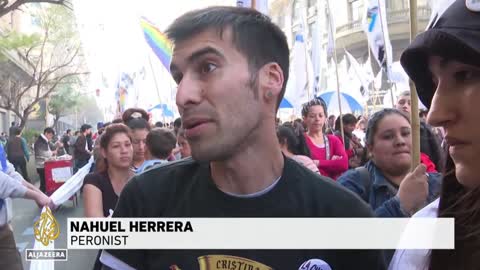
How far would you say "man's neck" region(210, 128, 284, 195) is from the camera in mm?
1421

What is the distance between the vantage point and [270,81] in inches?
57.6

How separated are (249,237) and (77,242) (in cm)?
68

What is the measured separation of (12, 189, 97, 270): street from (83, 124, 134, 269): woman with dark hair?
583mm

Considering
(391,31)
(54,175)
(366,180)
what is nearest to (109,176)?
(366,180)

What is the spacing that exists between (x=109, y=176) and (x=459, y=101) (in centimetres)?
298

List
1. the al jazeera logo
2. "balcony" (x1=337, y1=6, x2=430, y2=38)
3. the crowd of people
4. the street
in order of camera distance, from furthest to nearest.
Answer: "balcony" (x1=337, y1=6, x2=430, y2=38), the street, the al jazeera logo, the crowd of people

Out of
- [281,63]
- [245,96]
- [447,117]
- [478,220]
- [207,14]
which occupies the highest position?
[207,14]

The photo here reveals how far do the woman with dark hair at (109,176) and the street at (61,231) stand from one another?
0.58 metres

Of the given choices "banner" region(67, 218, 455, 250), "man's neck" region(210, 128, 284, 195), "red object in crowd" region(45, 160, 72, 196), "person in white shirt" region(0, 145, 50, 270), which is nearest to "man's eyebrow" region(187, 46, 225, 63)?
"man's neck" region(210, 128, 284, 195)

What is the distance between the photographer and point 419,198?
2.17 meters

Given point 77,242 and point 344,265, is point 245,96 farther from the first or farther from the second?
point 77,242

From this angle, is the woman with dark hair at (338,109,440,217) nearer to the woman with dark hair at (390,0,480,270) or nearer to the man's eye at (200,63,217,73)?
the woman with dark hair at (390,0,480,270)

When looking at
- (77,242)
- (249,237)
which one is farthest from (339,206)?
(77,242)

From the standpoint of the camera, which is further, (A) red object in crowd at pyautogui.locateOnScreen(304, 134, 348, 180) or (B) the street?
(B) the street
